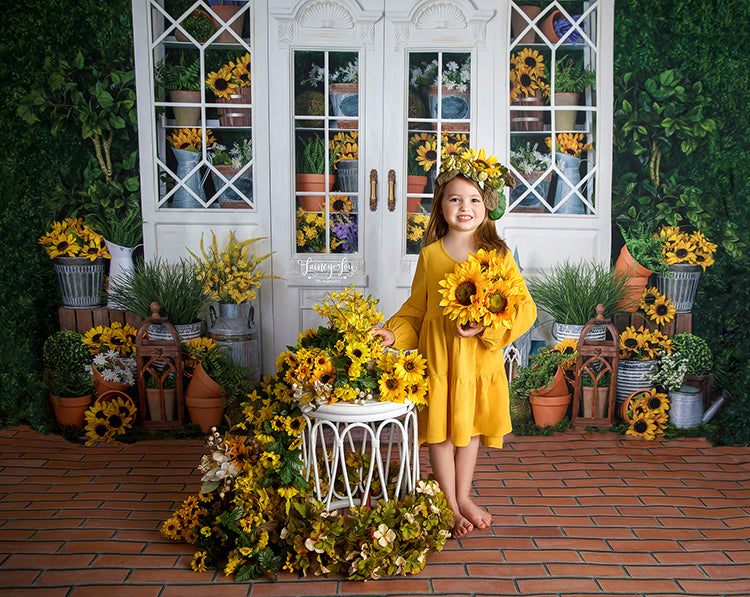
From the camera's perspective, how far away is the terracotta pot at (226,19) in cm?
340

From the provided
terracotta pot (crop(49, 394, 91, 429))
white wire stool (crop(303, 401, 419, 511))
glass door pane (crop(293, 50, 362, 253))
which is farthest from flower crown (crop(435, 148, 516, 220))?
terracotta pot (crop(49, 394, 91, 429))

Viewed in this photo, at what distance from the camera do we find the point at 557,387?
3588 millimetres

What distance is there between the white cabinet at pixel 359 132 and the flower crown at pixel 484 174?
104 centimetres

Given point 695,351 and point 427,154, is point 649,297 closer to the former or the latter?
point 695,351

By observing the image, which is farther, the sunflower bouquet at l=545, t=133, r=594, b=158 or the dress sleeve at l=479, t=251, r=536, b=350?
the sunflower bouquet at l=545, t=133, r=594, b=158

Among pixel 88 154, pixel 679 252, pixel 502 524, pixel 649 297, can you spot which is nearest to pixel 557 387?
pixel 649 297

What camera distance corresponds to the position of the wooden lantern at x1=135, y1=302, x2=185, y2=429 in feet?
11.3

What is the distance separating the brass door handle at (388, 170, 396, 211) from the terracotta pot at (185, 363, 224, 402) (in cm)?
142

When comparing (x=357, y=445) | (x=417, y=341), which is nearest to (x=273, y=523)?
(x=417, y=341)

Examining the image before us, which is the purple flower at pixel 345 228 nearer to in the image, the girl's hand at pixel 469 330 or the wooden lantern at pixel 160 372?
the wooden lantern at pixel 160 372

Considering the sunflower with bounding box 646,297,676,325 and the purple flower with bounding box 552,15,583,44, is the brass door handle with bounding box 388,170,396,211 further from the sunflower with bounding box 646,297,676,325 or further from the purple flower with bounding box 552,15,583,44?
the sunflower with bounding box 646,297,676,325

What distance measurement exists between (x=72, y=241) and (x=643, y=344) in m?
3.36

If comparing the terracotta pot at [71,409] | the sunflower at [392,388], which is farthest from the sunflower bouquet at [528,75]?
the terracotta pot at [71,409]

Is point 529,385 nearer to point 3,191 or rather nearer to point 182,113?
point 182,113
